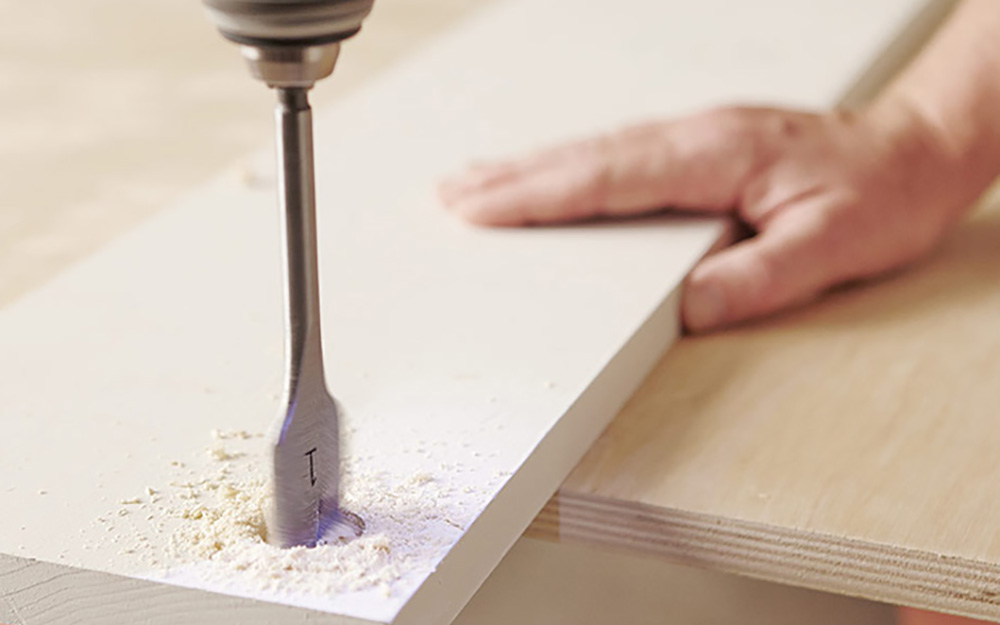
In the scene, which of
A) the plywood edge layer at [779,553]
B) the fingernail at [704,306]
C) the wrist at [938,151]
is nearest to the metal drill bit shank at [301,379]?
the plywood edge layer at [779,553]

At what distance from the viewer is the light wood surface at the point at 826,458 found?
0.87 meters

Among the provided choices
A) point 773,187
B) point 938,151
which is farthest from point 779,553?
point 938,151

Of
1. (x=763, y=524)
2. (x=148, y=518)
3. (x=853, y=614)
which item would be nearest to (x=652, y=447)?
(x=763, y=524)

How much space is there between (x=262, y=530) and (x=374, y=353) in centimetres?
26

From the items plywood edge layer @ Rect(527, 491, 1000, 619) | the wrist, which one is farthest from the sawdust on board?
the wrist

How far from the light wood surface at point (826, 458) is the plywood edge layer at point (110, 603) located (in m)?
0.26

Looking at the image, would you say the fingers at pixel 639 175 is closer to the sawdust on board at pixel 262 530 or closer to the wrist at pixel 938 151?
the wrist at pixel 938 151

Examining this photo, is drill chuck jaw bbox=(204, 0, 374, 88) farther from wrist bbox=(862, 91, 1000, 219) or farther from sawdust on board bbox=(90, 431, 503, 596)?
wrist bbox=(862, 91, 1000, 219)

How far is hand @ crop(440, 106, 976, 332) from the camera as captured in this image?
122 cm

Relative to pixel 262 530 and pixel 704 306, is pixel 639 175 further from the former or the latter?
pixel 262 530

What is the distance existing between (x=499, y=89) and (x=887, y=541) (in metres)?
0.93

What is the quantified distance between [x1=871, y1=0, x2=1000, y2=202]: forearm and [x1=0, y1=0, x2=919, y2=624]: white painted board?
0.73 ft

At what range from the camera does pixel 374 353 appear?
1048mm

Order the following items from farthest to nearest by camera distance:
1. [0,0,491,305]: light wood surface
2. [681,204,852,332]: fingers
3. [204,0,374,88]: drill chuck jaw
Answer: [0,0,491,305]: light wood surface < [681,204,852,332]: fingers < [204,0,374,88]: drill chuck jaw
